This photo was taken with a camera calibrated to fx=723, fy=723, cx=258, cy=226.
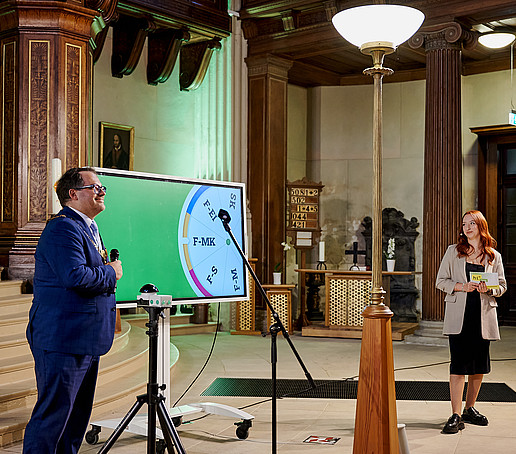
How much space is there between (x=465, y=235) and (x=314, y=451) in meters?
1.89

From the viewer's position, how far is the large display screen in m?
4.24

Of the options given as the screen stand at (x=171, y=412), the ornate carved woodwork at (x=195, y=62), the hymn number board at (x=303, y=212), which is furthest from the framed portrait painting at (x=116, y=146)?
the screen stand at (x=171, y=412)

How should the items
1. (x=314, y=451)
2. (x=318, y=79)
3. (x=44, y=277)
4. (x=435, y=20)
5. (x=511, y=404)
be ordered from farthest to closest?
(x=318, y=79) → (x=435, y=20) → (x=511, y=404) → (x=314, y=451) → (x=44, y=277)

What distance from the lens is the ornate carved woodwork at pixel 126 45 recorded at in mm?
9727

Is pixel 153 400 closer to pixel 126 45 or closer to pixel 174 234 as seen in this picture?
pixel 174 234

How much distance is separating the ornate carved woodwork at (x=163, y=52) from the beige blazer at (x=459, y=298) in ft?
19.9

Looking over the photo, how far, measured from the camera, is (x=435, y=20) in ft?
30.1

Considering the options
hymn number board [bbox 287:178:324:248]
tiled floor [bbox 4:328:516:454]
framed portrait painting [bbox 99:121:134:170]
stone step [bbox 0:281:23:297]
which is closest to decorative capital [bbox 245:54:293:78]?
hymn number board [bbox 287:178:324:248]

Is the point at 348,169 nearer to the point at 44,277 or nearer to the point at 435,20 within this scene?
the point at 435,20

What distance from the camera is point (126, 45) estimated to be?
998 cm

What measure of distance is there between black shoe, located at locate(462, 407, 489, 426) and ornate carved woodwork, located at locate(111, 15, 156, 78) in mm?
6573

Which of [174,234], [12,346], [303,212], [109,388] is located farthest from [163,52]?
[174,234]

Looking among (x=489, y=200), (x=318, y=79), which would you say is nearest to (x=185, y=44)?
(x=318, y=79)

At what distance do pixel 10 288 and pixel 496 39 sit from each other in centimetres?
695
